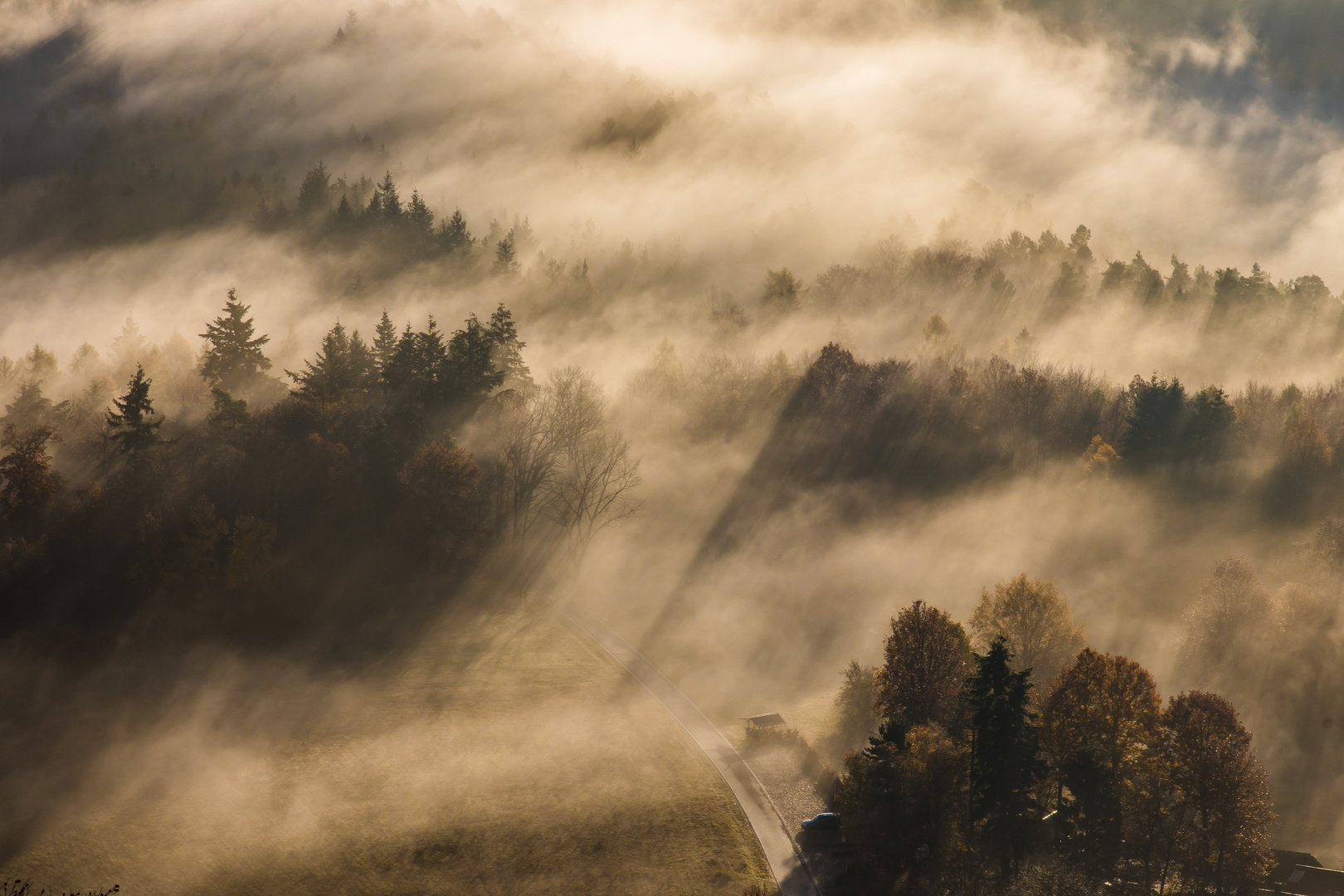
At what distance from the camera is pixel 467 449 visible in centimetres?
7519

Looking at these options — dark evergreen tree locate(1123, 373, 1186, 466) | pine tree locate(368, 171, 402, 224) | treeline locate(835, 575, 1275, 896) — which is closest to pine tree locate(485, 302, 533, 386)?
treeline locate(835, 575, 1275, 896)

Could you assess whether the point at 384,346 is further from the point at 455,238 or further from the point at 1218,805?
the point at 1218,805

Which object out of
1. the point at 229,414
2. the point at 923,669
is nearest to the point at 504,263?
the point at 229,414

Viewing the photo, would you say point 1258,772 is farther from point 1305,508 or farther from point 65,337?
point 65,337

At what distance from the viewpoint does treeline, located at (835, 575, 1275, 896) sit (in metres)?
38.3

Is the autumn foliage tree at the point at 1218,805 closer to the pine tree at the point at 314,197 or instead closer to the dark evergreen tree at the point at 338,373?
the dark evergreen tree at the point at 338,373

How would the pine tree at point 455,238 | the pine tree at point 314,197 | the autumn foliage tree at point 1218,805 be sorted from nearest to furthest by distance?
the autumn foliage tree at point 1218,805, the pine tree at point 455,238, the pine tree at point 314,197

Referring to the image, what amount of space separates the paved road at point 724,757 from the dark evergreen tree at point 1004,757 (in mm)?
9416

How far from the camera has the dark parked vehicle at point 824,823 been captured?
4106 cm

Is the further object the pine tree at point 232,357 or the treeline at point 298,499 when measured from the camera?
the pine tree at point 232,357

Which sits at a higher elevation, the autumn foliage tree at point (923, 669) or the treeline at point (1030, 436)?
the treeline at point (1030, 436)

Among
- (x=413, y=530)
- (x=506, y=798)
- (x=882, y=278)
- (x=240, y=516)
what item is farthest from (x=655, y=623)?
(x=882, y=278)

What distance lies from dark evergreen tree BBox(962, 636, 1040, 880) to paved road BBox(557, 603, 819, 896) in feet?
30.9

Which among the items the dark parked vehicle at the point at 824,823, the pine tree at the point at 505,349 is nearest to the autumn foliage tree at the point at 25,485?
the pine tree at the point at 505,349
